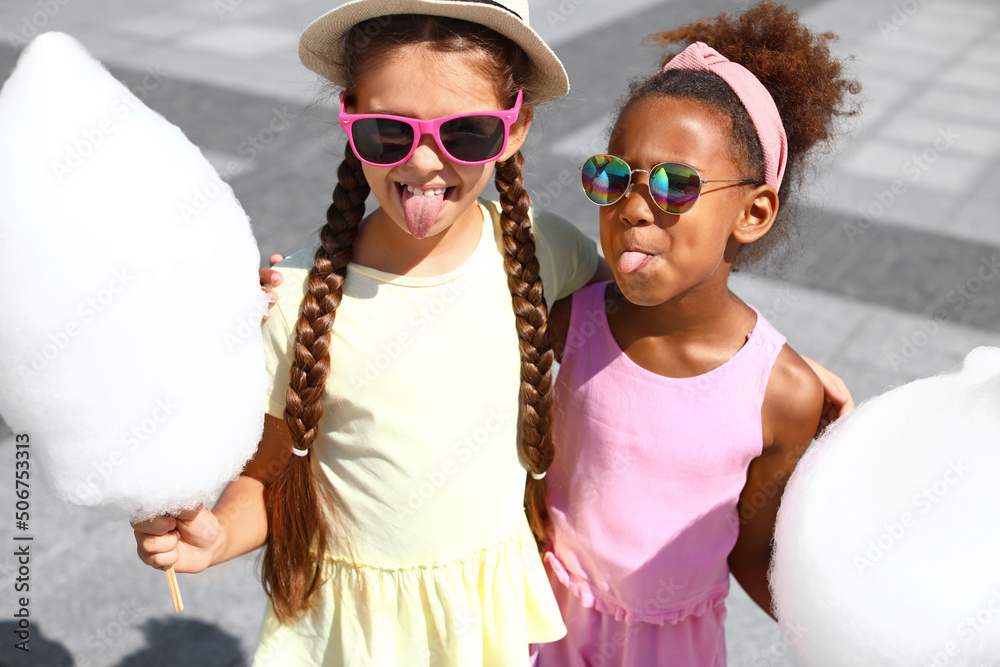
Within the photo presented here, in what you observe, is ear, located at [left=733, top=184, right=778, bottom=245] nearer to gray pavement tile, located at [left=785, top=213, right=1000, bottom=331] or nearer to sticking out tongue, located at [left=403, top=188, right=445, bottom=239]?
sticking out tongue, located at [left=403, top=188, right=445, bottom=239]

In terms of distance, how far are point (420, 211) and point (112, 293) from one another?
0.49 meters

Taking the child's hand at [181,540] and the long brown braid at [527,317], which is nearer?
the child's hand at [181,540]

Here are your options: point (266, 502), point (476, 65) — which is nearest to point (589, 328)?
point (476, 65)

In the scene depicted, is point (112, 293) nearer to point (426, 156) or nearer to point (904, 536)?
point (426, 156)

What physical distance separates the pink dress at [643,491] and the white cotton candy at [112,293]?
2.29 feet

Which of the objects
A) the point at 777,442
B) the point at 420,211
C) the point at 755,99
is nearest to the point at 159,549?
the point at 420,211

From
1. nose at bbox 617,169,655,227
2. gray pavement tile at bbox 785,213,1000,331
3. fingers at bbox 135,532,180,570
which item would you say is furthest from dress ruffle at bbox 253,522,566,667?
gray pavement tile at bbox 785,213,1000,331

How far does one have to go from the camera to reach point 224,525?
1.66 meters


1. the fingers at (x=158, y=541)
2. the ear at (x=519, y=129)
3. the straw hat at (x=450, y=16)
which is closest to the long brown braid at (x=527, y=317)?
the ear at (x=519, y=129)

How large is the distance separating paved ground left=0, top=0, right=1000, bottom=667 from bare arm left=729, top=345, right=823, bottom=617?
1.80ft

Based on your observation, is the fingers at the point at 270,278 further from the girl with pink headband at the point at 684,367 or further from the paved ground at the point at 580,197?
the girl with pink headband at the point at 684,367

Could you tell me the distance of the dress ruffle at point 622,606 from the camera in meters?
1.88

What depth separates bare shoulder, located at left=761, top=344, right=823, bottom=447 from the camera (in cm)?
176

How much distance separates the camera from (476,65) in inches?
60.7
